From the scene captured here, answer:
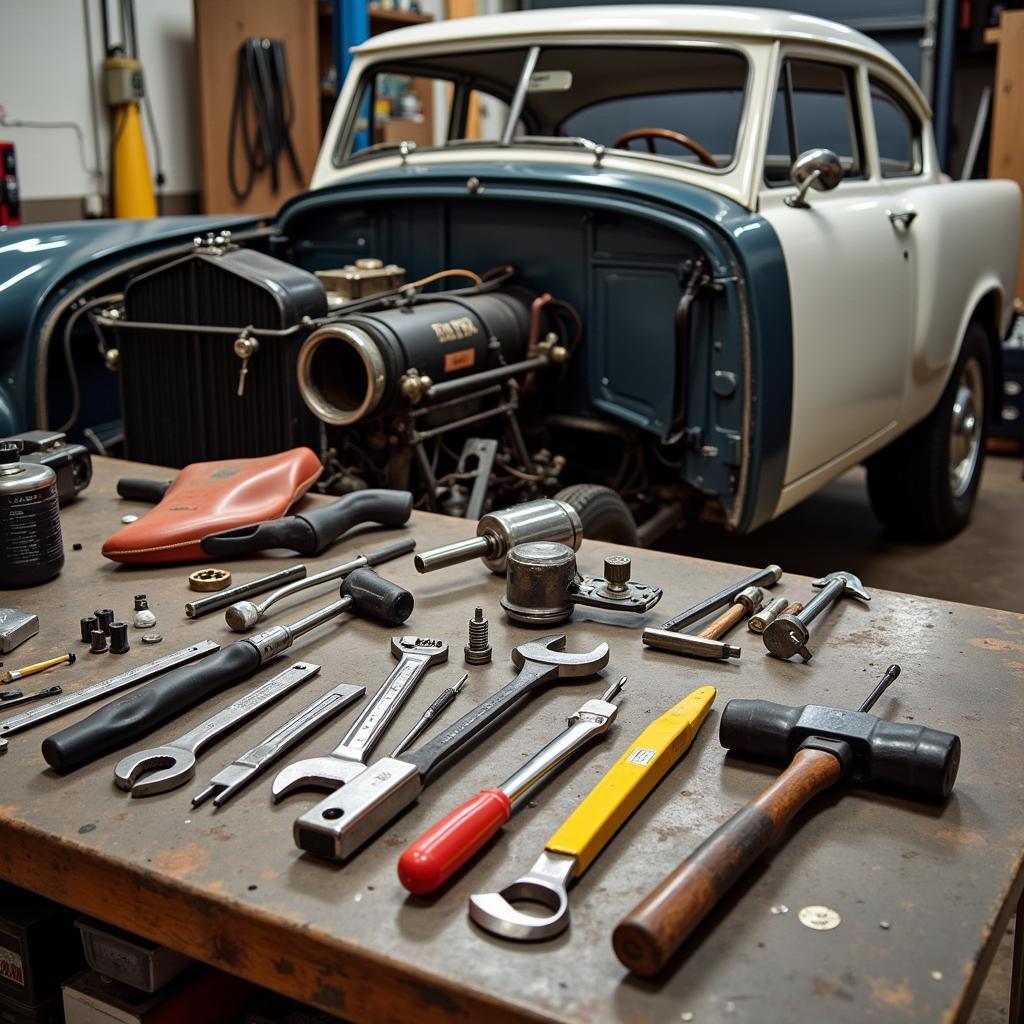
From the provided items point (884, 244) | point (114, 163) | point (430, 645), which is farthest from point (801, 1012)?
point (114, 163)

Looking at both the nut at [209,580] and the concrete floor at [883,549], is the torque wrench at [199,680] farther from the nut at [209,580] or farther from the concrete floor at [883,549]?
the concrete floor at [883,549]

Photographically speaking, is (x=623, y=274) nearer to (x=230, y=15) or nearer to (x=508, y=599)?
(x=508, y=599)

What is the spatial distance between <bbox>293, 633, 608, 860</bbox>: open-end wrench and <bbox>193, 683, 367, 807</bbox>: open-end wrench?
0.12 metres

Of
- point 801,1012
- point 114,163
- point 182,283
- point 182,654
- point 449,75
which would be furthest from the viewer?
point 114,163

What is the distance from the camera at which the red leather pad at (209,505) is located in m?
1.93

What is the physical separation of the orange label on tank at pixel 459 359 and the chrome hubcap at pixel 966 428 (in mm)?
2154

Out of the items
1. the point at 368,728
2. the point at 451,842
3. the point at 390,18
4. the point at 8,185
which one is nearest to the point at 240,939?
the point at 451,842

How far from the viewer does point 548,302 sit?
10.6ft

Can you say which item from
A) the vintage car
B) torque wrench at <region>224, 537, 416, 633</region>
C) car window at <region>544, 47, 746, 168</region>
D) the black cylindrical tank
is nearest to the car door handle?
the vintage car

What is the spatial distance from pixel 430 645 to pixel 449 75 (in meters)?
2.79

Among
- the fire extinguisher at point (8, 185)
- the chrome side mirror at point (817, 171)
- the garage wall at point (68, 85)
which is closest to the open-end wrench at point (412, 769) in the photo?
the chrome side mirror at point (817, 171)

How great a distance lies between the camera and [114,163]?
5.34 m

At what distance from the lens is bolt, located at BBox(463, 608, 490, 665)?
1.57 meters

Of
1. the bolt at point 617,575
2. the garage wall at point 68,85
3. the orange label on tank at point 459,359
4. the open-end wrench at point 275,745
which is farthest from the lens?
the garage wall at point 68,85
